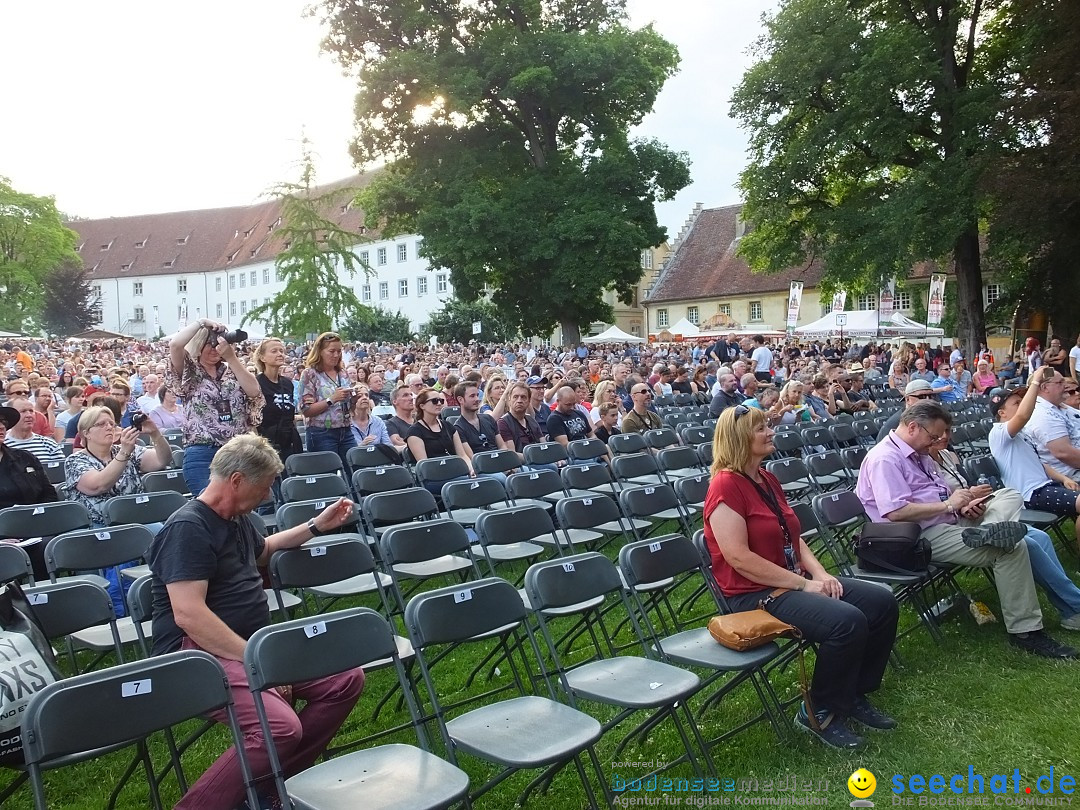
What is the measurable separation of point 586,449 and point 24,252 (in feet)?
217

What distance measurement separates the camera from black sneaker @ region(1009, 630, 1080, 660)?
463 centimetres

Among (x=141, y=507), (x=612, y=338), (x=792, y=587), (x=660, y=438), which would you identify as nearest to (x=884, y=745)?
(x=792, y=587)

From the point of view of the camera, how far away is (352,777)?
2.79 metres

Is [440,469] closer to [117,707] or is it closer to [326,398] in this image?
[326,398]

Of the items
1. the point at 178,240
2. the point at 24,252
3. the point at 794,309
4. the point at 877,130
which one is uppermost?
the point at 178,240

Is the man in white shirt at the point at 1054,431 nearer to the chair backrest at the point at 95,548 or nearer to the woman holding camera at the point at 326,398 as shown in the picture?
the woman holding camera at the point at 326,398

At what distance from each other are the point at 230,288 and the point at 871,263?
61.1 m

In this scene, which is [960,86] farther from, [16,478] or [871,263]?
[16,478]

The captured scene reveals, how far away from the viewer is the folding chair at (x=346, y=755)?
2.64 meters

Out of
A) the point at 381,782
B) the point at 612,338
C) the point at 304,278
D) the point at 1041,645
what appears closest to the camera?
the point at 381,782

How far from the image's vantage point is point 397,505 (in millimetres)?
5711

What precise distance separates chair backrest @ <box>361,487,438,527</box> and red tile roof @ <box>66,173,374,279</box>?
6738 centimetres

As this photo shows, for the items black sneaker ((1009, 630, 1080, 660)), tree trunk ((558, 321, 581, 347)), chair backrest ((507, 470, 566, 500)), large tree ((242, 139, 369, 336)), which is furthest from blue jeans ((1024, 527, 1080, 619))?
tree trunk ((558, 321, 581, 347))

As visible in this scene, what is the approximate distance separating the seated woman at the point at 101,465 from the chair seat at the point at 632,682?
11.1ft
